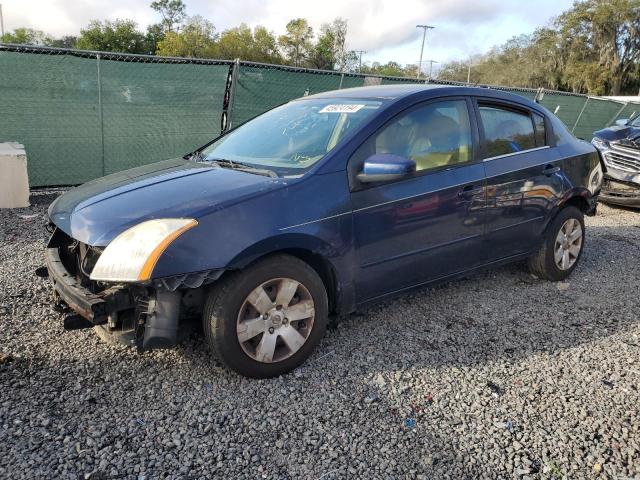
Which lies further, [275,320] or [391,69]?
[391,69]

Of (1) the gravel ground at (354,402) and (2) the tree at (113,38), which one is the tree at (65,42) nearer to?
(2) the tree at (113,38)

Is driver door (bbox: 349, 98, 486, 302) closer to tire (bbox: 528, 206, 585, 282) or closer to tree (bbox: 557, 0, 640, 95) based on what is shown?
tire (bbox: 528, 206, 585, 282)

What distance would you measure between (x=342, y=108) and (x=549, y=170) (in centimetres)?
195

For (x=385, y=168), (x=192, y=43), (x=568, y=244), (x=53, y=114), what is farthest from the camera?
(x=192, y=43)

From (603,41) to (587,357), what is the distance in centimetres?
5933

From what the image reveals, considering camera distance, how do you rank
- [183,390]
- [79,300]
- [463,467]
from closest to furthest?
[463,467] < [79,300] < [183,390]

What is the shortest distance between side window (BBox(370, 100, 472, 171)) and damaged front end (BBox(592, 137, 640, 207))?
5.36m

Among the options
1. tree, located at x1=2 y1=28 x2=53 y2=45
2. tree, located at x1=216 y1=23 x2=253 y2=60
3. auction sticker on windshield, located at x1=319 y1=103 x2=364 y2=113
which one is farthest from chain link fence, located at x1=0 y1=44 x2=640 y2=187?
tree, located at x1=2 y1=28 x2=53 y2=45

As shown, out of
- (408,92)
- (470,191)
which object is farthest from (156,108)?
(470,191)

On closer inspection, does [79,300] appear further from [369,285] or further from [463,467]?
[463,467]

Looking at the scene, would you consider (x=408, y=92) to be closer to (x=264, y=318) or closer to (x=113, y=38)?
(x=264, y=318)

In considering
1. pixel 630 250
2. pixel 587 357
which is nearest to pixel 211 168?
pixel 587 357

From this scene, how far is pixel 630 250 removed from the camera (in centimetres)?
585

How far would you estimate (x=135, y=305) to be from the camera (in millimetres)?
2654
